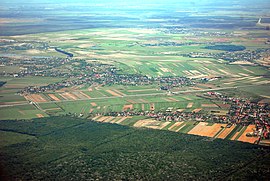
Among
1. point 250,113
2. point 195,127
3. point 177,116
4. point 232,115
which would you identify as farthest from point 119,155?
point 250,113

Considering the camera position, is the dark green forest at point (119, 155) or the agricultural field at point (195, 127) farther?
the agricultural field at point (195, 127)

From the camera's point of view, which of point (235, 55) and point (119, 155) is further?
point (235, 55)

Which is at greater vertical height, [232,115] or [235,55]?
[235,55]

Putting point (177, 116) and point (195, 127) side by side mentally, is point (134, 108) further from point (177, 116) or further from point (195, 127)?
point (195, 127)

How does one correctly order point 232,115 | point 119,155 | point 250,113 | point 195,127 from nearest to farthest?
point 119,155 < point 195,127 < point 232,115 < point 250,113

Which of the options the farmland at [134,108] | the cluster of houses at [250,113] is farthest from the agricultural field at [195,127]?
the cluster of houses at [250,113]

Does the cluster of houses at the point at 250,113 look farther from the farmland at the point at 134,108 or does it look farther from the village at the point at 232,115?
the farmland at the point at 134,108

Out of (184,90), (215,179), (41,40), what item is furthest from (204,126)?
(41,40)

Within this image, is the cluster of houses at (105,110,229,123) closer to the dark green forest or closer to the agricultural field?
the agricultural field

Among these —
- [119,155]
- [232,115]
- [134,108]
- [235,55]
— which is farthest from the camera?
[235,55]
